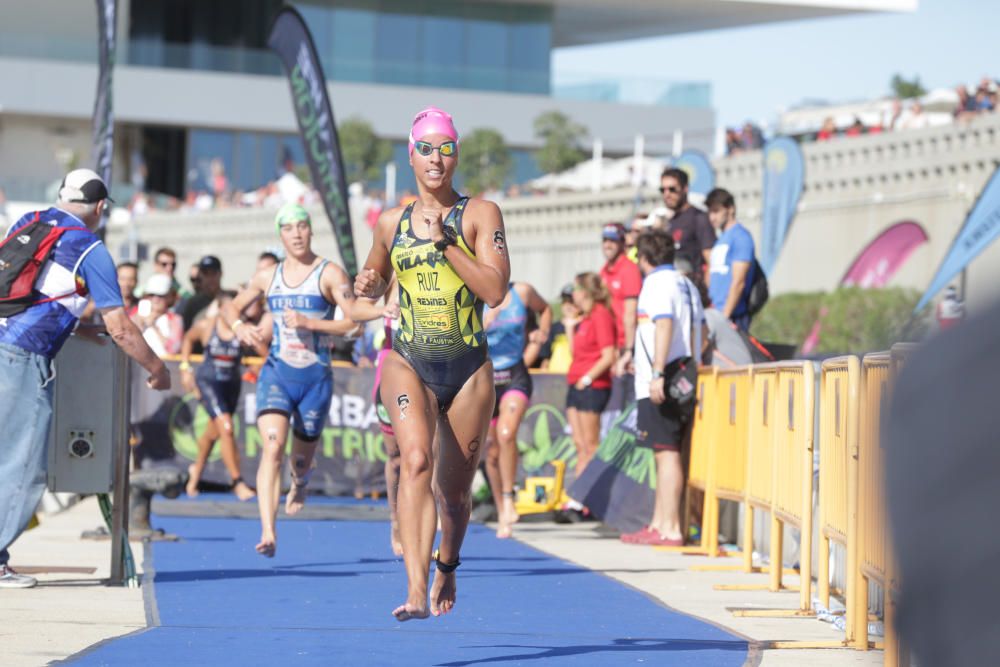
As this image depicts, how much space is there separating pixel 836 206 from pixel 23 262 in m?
35.4

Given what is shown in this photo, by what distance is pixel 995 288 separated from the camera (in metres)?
1.19

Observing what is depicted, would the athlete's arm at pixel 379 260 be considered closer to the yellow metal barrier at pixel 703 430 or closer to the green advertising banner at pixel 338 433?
the yellow metal barrier at pixel 703 430

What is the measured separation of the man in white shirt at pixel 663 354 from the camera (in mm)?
10906

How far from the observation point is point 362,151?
6097cm

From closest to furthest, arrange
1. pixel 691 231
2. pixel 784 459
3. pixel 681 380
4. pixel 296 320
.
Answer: pixel 784 459 < pixel 296 320 < pixel 681 380 < pixel 691 231

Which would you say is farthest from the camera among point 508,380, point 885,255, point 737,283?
point 885,255

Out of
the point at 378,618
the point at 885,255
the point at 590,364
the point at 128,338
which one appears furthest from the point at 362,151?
the point at 378,618

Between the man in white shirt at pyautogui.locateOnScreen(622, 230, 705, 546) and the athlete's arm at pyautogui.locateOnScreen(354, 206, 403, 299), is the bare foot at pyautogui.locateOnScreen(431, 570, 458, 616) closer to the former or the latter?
the athlete's arm at pyautogui.locateOnScreen(354, 206, 403, 299)

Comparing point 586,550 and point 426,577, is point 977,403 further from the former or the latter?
point 586,550

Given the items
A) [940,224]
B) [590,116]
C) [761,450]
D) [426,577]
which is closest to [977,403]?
[426,577]

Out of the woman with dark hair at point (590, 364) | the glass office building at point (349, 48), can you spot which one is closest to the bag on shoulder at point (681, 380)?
the woman with dark hair at point (590, 364)

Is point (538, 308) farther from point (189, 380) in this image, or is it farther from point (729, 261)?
point (189, 380)

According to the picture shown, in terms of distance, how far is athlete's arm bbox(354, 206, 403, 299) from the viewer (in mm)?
6250

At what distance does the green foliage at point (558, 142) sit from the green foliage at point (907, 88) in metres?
41.8
